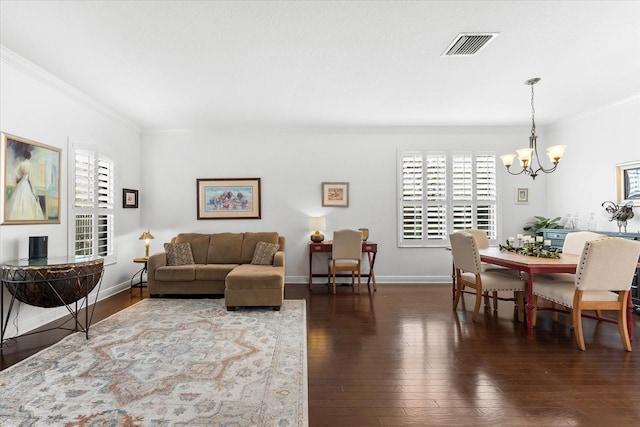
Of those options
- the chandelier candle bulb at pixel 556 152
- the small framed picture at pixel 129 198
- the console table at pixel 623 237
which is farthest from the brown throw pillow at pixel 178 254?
the console table at pixel 623 237

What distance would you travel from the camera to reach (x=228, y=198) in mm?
6270

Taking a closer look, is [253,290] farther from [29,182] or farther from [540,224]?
[540,224]

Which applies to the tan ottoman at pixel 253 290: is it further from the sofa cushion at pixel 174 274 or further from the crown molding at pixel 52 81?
the crown molding at pixel 52 81

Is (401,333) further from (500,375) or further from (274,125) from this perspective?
(274,125)

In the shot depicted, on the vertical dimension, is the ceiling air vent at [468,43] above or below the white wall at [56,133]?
above

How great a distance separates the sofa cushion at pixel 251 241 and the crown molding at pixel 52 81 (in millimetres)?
2835

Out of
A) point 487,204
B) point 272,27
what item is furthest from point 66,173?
point 487,204

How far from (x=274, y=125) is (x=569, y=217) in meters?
5.30

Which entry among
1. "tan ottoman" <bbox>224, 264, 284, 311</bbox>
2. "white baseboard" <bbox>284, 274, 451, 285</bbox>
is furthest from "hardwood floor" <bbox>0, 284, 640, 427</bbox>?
"white baseboard" <bbox>284, 274, 451, 285</bbox>

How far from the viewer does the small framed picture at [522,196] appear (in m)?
6.30

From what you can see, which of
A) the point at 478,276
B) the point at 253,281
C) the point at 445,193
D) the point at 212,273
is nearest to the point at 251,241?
the point at 212,273

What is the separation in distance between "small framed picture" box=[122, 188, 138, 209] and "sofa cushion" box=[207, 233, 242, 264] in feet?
5.11

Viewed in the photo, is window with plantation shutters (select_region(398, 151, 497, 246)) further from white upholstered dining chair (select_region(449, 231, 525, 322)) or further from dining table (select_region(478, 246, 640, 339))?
dining table (select_region(478, 246, 640, 339))

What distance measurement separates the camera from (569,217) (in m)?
5.68
